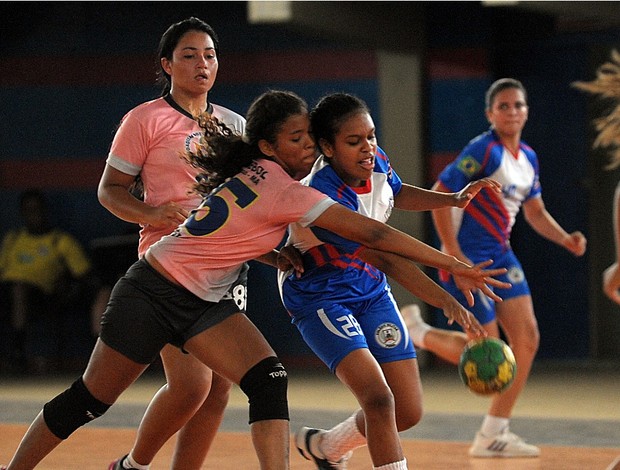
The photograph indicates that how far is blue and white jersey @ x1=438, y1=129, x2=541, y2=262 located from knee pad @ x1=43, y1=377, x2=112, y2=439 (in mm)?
3135

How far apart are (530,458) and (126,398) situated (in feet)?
14.8

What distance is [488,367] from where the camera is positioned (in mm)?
5301

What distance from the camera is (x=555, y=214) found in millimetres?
13250

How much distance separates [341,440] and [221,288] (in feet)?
4.19

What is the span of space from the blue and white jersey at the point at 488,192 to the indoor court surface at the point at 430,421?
1.23 m

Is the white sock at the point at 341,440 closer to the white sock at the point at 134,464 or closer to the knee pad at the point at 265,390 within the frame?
→ the white sock at the point at 134,464

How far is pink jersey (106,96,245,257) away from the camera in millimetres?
5383

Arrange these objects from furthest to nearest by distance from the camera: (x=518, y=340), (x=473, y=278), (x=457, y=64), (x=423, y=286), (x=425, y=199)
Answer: (x=457, y=64) → (x=518, y=340) → (x=425, y=199) → (x=423, y=286) → (x=473, y=278)

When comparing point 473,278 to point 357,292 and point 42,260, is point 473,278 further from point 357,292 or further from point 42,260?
point 42,260

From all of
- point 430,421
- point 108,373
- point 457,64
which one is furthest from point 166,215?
point 457,64

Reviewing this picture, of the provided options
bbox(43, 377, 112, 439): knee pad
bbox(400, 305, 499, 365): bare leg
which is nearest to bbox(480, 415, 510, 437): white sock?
bbox(400, 305, 499, 365): bare leg

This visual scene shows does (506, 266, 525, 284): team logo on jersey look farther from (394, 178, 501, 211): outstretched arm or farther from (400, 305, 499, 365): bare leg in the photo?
(394, 178, 501, 211): outstretched arm

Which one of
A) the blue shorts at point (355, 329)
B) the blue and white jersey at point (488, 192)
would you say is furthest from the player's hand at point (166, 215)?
the blue and white jersey at point (488, 192)

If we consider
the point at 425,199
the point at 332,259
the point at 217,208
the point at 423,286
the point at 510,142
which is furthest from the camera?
the point at 510,142
